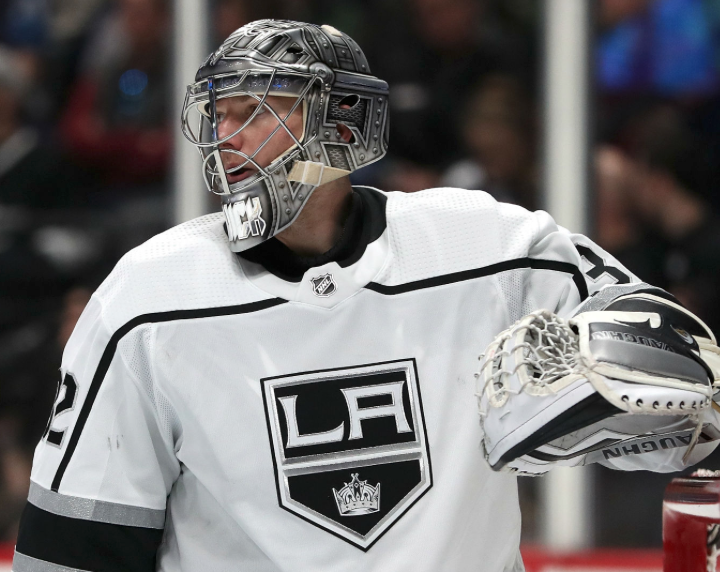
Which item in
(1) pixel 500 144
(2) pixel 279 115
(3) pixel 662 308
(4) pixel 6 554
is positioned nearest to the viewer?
(3) pixel 662 308

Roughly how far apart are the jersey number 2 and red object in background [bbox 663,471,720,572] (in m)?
0.84

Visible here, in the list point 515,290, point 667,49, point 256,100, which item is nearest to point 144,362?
point 256,100

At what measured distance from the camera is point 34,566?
137 centimetres

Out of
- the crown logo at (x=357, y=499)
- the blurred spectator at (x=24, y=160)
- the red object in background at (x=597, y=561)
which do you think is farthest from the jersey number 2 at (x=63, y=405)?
the blurred spectator at (x=24, y=160)

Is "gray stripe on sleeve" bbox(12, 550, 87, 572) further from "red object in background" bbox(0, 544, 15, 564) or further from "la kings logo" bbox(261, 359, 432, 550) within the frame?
"red object in background" bbox(0, 544, 15, 564)

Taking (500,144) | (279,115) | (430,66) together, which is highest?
(279,115)

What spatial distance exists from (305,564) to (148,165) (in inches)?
79.8

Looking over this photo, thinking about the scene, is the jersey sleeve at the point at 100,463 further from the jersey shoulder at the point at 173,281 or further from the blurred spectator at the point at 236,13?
the blurred spectator at the point at 236,13

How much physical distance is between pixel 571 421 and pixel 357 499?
1.25ft

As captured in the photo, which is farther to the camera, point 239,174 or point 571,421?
point 239,174

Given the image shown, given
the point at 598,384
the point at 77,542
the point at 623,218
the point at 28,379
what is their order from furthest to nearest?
the point at 28,379 → the point at 623,218 → the point at 77,542 → the point at 598,384

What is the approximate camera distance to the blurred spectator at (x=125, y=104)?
10.2 ft

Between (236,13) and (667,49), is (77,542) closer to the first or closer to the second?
(236,13)

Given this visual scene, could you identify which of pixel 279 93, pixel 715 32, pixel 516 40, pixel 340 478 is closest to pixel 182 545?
pixel 340 478
